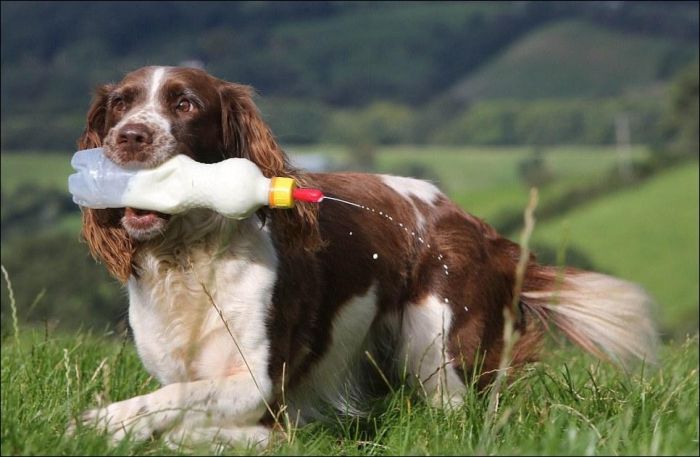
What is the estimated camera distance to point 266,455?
9.73 feet

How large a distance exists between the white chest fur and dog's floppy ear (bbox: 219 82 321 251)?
81 millimetres

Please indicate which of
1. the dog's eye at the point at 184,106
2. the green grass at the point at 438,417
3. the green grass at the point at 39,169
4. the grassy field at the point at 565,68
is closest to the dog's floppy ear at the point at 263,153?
the dog's eye at the point at 184,106

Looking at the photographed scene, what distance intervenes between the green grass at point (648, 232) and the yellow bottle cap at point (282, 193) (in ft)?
66.7

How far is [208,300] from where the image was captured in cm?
384

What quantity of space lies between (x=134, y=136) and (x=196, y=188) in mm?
244

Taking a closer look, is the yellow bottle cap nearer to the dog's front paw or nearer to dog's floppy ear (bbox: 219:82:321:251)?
dog's floppy ear (bbox: 219:82:321:251)

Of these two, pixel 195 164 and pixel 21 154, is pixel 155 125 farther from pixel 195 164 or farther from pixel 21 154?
pixel 21 154

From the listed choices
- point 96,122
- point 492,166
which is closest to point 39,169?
point 492,166

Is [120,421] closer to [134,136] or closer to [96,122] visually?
[134,136]

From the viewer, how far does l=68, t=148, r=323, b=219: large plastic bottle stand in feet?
11.5

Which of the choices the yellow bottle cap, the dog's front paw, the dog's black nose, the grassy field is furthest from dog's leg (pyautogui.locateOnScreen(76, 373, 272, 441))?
the grassy field

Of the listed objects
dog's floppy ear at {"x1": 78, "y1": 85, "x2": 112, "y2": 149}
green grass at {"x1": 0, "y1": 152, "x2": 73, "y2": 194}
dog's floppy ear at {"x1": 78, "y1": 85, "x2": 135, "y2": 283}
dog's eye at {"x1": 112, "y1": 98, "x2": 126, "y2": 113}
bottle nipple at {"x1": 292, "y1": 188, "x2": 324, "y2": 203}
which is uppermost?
dog's eye at {"x1": 112, "y1": 98, "x2": 126, "y2": 113}

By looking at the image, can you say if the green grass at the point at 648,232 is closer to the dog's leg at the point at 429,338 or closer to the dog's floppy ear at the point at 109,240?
the dog's leg at the point at 429,338

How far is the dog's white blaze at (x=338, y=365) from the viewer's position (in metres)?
4.41
